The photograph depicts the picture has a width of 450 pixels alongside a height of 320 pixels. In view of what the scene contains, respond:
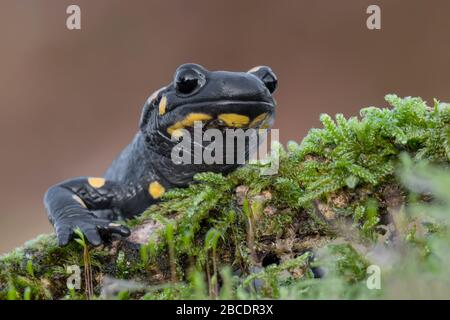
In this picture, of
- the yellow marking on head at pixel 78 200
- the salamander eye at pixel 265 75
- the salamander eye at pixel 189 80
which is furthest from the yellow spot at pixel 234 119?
the yellow marking on head at pixel 78 200

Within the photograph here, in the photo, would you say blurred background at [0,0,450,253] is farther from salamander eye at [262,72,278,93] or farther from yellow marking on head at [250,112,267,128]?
yellow marking on head at [250,112,267,128]

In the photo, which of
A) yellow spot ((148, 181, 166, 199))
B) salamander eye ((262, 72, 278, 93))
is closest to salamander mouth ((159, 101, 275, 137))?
salamander eye ((262, 72, 278, 93))

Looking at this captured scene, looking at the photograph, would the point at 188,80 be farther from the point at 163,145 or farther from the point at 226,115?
the point at 163,145

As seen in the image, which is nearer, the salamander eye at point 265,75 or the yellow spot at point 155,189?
the salamander eye at point 265,75

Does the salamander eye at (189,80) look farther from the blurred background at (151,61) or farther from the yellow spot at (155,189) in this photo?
the blurred background at (151,61)

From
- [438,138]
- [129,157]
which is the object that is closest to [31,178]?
[129,157]
